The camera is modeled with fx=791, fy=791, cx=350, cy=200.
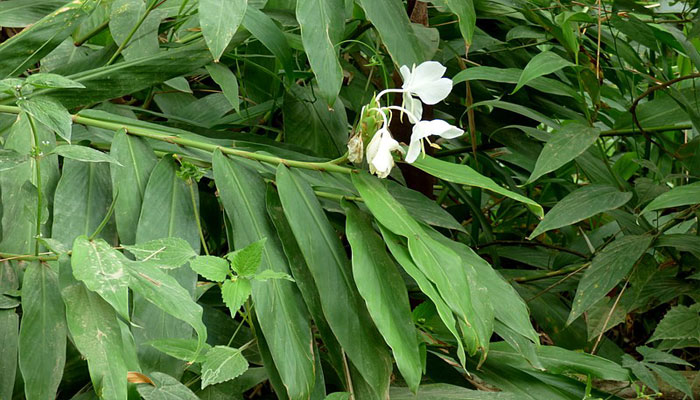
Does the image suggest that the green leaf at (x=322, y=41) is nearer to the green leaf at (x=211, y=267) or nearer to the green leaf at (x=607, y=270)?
the green leaf at (x=211, y=267)

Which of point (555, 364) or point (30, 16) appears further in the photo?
point (30, 16)

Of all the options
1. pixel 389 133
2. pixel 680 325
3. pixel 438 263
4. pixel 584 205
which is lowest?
pixel 680 325

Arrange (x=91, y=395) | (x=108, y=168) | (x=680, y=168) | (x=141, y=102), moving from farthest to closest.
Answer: (x=680, y=168)
(x=141, y=102)
(x=108, y=168)
(x=91, y=395)

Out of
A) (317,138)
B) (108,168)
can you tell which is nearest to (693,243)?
(317,138)

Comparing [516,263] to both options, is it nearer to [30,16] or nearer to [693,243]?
[693,243]

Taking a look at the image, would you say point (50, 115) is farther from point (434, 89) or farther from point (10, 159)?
point (434, 89)

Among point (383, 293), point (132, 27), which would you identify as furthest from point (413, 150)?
point (132, 27)

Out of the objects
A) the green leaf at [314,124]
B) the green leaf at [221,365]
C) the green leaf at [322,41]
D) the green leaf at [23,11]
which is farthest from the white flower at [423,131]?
the green leaf at [23,11]

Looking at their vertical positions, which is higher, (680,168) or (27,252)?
(27,252)
